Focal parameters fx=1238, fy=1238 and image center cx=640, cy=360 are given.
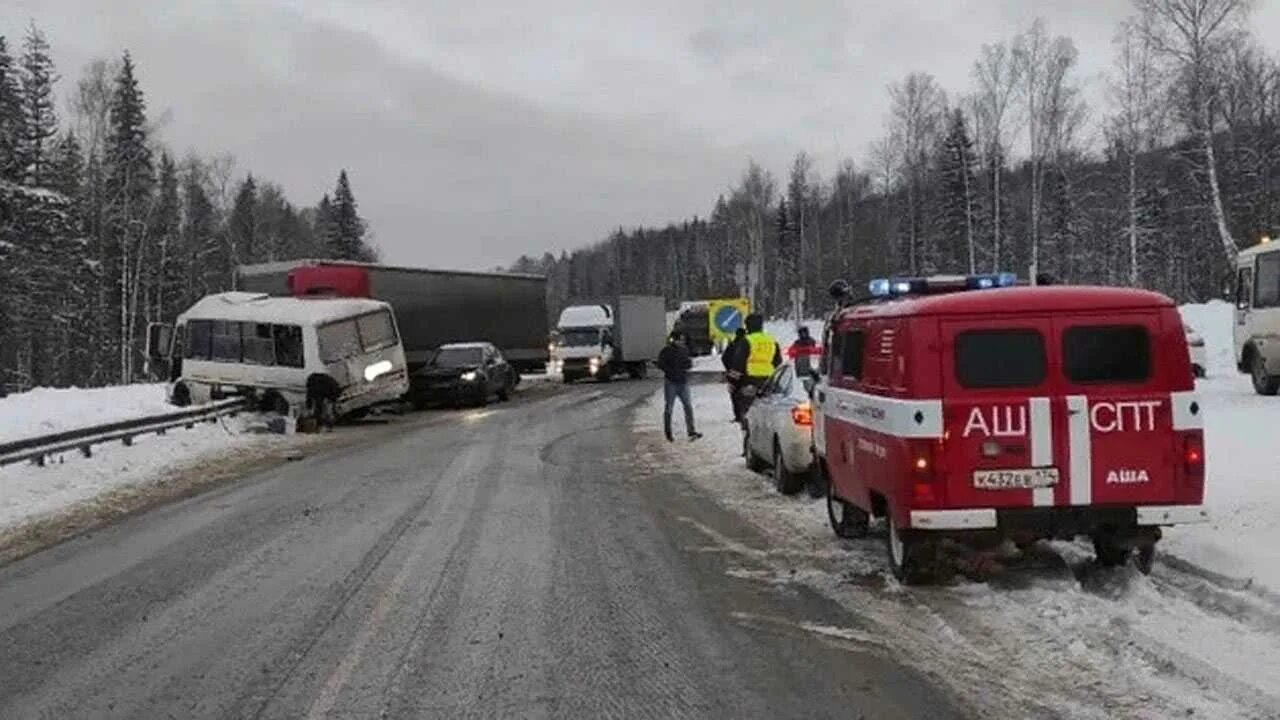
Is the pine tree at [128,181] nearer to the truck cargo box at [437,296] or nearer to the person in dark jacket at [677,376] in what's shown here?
the truck cargo box at [437,296]

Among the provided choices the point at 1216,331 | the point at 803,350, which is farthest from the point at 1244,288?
the point at 1216,331

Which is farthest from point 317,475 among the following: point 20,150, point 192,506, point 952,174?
point 952,174

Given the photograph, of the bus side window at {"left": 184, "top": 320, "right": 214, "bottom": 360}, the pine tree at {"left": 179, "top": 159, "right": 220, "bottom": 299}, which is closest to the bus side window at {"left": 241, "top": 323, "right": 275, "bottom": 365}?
the bus side window at {"left": 184, "top": 320, "right": 214, "bottom": 360}

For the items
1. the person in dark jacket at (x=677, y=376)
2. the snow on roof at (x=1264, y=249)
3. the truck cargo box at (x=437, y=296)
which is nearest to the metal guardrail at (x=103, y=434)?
the truck cargo box at (x=437, y=296)

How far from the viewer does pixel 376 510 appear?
1275cm

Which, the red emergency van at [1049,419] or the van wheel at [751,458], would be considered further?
the van wheel at [751,458]

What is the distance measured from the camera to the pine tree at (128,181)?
190 ft

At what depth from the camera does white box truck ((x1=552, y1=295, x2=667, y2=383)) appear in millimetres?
45125

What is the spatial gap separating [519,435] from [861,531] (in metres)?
12.6

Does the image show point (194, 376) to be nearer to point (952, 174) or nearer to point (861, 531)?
point (861, 531)

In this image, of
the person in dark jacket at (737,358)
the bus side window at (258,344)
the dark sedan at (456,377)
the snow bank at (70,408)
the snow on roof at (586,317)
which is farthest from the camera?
the snow on roof at (586,317)

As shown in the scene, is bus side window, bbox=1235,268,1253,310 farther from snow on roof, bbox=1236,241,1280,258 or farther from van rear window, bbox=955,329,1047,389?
van rear window, bbox=955,329,1047,389

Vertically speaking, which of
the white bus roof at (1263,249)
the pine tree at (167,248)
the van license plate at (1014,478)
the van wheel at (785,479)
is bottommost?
the van wheel at (785,479)

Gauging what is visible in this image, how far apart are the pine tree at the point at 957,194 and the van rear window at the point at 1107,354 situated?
53.8 metres
